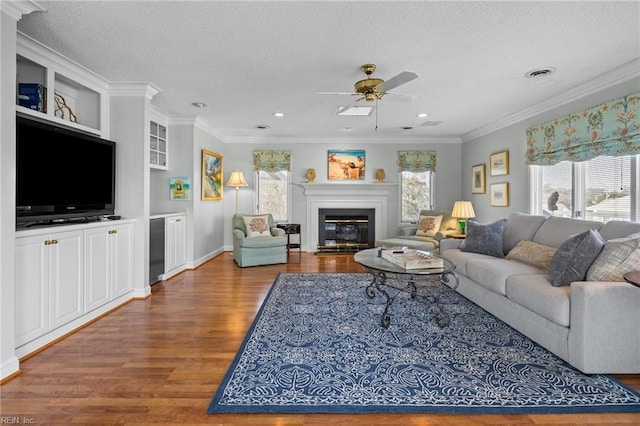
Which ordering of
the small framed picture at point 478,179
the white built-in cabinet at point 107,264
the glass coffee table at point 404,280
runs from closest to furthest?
the glass coffee table at point 404,280
the white built-in cabinet at point 107,264
the small framed picture at point 478,179

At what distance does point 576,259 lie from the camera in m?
2.45

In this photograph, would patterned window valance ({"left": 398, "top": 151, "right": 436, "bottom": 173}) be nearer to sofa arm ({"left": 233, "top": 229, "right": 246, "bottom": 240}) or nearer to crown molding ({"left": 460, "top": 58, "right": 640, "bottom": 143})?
crown molding ({"left": 460, "top": 58, "right": 640, "bottom": 143})

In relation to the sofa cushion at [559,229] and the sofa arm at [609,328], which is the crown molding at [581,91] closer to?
the sofa cushion at [559,229]

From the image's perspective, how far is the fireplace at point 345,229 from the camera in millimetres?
7234

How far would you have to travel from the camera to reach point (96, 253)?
3172mm

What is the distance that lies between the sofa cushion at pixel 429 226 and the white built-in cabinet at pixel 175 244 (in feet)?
13.8

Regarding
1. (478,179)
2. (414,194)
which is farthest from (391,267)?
(414,194)

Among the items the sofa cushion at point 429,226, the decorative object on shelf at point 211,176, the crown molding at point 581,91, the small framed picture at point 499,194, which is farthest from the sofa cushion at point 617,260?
the decorative object on shelf at point 211,176

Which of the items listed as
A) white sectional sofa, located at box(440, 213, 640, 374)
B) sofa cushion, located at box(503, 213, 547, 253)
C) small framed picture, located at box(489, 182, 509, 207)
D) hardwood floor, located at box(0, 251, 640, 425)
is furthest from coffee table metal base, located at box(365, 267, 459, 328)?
small framed picture, located at box(489, 182, 509, 207)

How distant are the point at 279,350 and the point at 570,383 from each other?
6.30ft

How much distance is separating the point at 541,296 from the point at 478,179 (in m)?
4.46

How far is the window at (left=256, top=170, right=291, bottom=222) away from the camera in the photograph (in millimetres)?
7281

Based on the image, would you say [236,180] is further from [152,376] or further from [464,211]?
[152,376]

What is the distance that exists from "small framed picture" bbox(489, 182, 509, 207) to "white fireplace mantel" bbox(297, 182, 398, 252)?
1.95 metres
